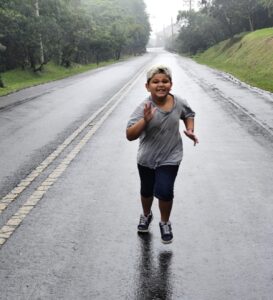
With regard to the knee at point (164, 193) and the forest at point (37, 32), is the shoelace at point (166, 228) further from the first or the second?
the forest at point (37, 32)

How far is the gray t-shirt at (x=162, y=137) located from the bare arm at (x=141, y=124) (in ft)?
0.27

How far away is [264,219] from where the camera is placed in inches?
212

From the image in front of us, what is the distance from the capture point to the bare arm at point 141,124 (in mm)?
4238

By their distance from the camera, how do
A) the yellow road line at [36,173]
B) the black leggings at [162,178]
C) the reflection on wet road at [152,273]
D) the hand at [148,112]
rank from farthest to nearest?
the yellow road line at [36,173] < the black leggings at [162,178] < the hand at [148,112] < the reflection on wet road at [152,273]

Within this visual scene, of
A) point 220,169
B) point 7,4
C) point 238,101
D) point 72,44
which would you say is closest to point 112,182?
point 220,169

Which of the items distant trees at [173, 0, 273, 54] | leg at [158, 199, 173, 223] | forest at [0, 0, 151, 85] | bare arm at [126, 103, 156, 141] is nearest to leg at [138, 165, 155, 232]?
leg at [158, 199, 173, 223]

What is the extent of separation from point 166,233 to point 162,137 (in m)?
0.92

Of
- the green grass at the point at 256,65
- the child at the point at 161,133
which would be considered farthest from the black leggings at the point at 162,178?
the green grass at the point at 256,65

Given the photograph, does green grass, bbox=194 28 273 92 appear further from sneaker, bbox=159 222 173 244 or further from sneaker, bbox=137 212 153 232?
sneaker, bbox=159 222 173 244

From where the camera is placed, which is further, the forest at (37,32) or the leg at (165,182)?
the forest at (37,32)

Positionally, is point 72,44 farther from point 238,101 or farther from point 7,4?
point 238,101

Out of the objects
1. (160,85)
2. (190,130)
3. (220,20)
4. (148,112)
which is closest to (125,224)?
(190,130)

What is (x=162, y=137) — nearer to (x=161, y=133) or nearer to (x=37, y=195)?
(x=161, y=133)

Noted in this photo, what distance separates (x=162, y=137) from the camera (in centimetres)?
455
